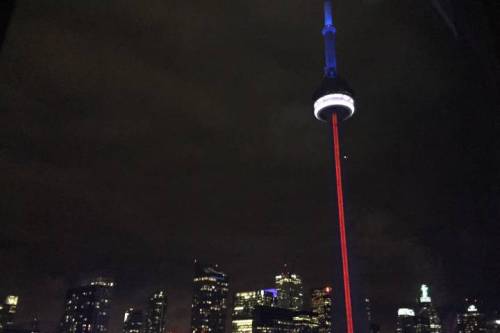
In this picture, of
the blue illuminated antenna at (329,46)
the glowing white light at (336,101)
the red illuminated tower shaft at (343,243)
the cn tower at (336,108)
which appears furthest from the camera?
the blue illuminated antenna at (329,46)

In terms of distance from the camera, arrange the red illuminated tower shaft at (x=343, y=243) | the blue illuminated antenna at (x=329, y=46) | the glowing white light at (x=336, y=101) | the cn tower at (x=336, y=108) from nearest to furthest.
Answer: the red illuminated tower shaft at (x=343, y=243)
the cn tower at (x=336, y=108)
the glowing white light at (x=336, y=101)
the blue illuminated antenna at (x=329, y=46)

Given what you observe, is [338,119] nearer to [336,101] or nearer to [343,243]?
[336,101]

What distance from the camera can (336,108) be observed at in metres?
78.2

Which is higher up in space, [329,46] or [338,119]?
[329,46]

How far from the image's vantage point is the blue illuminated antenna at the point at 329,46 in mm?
82000

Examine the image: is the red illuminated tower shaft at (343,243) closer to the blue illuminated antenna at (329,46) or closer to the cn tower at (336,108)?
the cn tower at (336,108)

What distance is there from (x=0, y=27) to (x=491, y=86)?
6.04 metres

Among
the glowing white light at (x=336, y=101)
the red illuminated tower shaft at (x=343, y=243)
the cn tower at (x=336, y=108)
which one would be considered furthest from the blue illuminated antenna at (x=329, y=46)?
the red illuminated tower shaft at (x=343, y=243)

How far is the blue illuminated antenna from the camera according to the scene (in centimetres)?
8200

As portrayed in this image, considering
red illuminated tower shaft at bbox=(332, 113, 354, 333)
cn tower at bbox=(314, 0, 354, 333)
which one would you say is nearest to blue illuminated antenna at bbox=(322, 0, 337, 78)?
cn tower at bbox=(314, 0, 354, 333)

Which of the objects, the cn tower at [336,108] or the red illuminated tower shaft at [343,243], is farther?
the cn tower at [336,108]

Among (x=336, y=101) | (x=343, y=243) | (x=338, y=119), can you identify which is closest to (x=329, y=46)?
(x=336, y=101)

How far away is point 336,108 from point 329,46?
14.2 meters

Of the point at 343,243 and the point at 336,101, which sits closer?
the point at 343,243
